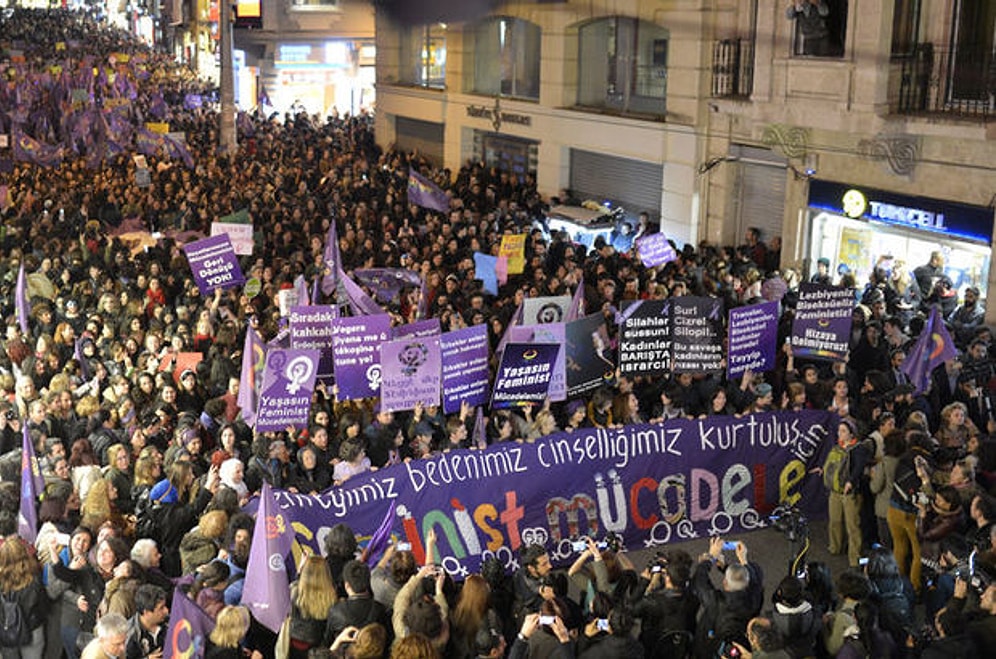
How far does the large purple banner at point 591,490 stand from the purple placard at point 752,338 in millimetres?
1406

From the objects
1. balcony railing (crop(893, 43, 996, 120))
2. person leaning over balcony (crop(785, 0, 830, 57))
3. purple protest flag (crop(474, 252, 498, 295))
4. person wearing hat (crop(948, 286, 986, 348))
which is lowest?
person wearing hat (crop(948, 286, 986, 348))

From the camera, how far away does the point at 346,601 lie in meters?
8.03

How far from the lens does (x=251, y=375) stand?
41.2 feet

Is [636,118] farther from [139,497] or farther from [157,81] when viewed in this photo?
[157,81]

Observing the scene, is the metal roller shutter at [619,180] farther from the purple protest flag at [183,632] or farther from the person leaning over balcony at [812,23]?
the purple protest flag at [183,632]

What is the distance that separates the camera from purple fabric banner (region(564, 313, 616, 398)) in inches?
505

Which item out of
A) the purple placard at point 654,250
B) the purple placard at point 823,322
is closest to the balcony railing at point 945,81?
the purple placard at point 654,250

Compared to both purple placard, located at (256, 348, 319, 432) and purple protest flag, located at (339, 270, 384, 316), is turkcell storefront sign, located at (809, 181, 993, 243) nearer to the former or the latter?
purple protest flag, located at (339, 270, 384, 316)

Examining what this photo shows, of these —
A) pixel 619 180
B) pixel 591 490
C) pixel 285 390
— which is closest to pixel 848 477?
pixel 591 490

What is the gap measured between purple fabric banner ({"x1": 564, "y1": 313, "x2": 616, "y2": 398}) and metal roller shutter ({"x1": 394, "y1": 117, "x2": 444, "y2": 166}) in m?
21.5

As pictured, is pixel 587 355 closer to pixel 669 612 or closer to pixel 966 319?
pixel 669 612

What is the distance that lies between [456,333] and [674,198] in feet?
42.4

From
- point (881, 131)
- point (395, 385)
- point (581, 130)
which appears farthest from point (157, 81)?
point (395, 385)

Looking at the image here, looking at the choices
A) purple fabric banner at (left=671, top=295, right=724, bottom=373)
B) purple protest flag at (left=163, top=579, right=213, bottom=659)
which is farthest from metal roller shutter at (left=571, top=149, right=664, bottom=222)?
purple protest flag at (left=163, top=579, right=213, bottom=659)
